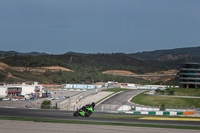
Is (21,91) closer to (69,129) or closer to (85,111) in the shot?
(85,111)

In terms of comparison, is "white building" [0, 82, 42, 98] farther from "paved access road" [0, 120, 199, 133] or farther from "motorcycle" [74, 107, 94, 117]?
"paved access road" [0, 120, 199, 133]

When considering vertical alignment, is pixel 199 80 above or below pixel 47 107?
above

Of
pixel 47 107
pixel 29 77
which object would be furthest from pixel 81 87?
pixel 47 107

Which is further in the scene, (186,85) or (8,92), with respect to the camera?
(186,85)

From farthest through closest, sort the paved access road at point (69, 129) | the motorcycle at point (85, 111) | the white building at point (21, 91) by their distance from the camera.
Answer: the white building at point (21, 91)
the motorcycle at point (85, 111)
the paved access road at point (69, 129)

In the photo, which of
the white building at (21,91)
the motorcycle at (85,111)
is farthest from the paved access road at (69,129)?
the white building at (21,91)

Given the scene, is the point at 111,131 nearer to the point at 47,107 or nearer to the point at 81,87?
the point at 47,107

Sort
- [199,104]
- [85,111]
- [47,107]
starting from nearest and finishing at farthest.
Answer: [85,111], [47,107], [199,104]

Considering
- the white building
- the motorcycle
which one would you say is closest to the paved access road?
the motorcycle

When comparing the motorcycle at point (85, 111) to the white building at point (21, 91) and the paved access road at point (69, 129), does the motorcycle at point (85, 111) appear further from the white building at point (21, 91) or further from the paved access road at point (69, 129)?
the white building at point (21, 91)

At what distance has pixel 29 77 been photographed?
627 feet

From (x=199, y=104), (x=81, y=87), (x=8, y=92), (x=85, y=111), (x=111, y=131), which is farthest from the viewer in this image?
(x=81, y=87)

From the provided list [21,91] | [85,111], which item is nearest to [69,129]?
[85,111]

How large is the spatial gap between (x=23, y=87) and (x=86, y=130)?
92.2m
